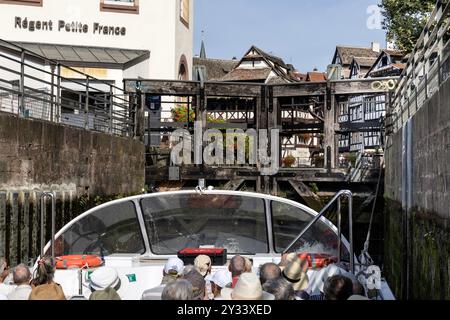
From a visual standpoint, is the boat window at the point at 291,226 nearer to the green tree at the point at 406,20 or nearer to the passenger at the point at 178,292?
the passenger at the point at 178,292

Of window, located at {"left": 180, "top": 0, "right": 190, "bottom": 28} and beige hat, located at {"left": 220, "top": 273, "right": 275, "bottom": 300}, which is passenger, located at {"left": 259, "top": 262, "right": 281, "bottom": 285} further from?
window, located at {"left": 180, "top": 0, "right": 190, "bottom": 28}

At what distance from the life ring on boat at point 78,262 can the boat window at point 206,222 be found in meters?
1.06

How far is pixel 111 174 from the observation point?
16312mm

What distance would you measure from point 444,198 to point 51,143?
24.6 feet

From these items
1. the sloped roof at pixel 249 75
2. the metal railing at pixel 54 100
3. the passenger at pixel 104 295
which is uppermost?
the sloped roof at pixel 249 75

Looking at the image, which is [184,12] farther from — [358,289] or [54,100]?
[358,289]

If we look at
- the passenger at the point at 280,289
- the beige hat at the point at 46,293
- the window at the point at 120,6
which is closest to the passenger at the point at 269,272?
the passenger at the point at 280,289

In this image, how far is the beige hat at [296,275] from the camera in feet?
20.8


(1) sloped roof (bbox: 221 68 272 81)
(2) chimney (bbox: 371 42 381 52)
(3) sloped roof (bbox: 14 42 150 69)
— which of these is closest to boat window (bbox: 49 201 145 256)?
(3) sloped roof (bbox: 14 42 150 69)

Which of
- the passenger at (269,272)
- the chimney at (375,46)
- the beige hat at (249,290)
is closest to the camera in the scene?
the beige hat at (249,290)

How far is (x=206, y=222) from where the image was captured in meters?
9.06

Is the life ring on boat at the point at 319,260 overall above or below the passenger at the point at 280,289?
below

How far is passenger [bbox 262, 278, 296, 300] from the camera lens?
5.46 m

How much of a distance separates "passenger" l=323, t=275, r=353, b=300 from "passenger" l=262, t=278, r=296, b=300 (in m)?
0.28
